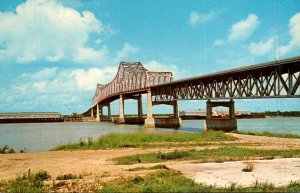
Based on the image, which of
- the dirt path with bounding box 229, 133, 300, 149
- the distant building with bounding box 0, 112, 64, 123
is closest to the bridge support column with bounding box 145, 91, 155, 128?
the dirt path with bounding box 229, 133, 300, 149

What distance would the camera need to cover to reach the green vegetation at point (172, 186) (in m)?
14.0

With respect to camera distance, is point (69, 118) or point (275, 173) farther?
point (69, 118)

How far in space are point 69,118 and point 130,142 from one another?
152915 mm

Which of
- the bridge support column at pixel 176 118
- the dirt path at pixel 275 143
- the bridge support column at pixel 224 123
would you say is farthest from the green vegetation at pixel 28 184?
the bridge support column at pixel 176 118

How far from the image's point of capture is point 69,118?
188250 mm

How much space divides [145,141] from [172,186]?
2646 cm

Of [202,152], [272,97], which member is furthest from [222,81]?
[202,152]

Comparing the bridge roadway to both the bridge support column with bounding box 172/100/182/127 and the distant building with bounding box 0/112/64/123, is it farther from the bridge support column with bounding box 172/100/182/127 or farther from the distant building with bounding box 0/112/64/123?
the distant building with bounding box 0/112/64/123

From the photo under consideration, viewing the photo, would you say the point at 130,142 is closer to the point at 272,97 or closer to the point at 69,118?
the point at 272,97

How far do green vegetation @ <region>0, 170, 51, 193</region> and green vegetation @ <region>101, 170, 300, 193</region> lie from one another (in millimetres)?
2556

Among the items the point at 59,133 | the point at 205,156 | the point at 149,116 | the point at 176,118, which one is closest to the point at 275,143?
the point at 205,156

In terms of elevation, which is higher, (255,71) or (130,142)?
(255,71)

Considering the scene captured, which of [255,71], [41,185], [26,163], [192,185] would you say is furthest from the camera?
[255,71]

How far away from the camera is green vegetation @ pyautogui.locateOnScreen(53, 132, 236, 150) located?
37062 millimetres
